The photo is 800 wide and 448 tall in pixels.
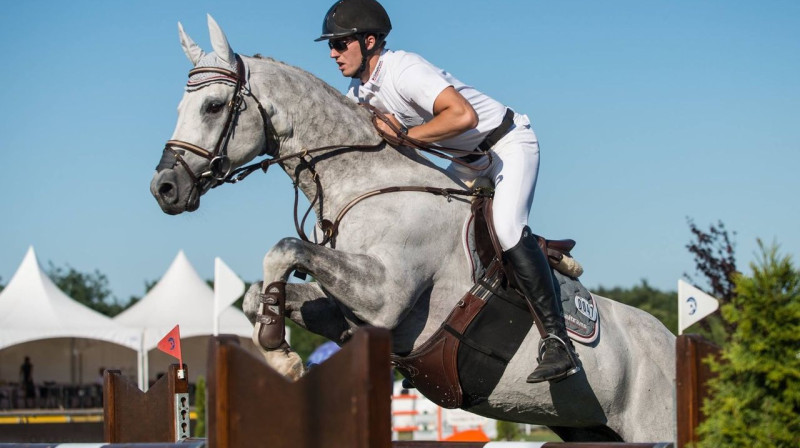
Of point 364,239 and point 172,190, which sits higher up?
point 172,190

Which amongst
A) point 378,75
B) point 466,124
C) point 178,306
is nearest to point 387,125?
point 378,75

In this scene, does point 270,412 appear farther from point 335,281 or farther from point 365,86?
point 365,86

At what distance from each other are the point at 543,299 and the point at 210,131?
1.67 metres

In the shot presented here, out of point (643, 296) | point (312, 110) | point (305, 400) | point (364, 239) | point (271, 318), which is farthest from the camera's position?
point (643, 296)

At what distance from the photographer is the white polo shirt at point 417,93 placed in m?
4.55

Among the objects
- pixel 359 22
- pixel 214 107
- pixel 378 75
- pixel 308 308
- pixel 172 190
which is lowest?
pixel 308 308

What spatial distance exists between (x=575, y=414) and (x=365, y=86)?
188 centimetres

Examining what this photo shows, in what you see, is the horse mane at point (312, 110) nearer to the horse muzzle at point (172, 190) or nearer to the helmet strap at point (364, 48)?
the helmet strap at point (364, 48)

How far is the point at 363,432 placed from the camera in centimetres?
230

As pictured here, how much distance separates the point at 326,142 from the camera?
4.73 metres

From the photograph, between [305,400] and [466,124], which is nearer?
[305,400]

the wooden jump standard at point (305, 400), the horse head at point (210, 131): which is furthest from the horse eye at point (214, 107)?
the wooden jump standard at point (305, 400)

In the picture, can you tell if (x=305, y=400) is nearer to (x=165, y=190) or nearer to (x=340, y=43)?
(x=165, y=190)

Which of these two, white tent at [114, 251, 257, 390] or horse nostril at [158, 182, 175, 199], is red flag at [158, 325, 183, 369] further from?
white tent at [114, 251, 257, 390]
